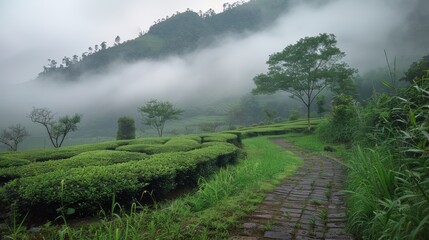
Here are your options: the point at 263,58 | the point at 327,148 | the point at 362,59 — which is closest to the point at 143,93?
the point at 263,58

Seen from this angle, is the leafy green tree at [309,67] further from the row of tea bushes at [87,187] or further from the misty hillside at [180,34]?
the misty hillside at [180,34]

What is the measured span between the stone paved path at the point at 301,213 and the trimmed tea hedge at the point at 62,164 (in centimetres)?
500

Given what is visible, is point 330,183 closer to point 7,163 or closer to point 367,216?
point 367,216

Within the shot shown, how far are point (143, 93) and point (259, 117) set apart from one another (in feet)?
292

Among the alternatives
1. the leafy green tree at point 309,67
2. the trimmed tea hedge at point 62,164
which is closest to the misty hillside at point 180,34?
the leafy green tree at point 309,67

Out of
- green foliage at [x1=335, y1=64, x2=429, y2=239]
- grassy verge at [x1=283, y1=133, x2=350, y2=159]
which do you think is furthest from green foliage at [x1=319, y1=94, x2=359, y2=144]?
green foliage at [x1=335, y1=64, x2=429, y2=239]

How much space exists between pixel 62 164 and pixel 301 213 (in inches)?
256

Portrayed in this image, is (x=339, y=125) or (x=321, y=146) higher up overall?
(x=339, y=125)

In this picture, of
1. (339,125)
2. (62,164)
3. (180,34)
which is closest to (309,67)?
(339,125)

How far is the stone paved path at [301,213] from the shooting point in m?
3.39

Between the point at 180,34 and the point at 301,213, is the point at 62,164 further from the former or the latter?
the point at 180,34

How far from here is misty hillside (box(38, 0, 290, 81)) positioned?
158 m

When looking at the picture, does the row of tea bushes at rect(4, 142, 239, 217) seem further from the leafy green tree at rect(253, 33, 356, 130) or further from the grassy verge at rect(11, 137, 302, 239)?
the leafy green tree at rect(253, 33, 356, 130)

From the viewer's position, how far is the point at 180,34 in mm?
162625
